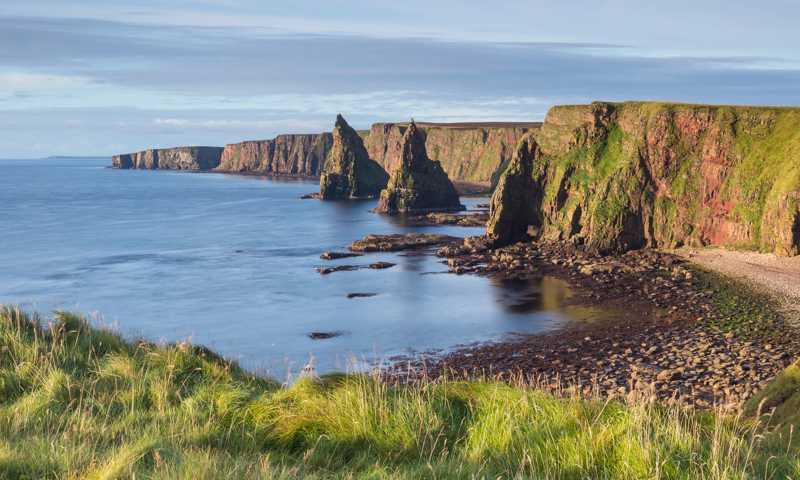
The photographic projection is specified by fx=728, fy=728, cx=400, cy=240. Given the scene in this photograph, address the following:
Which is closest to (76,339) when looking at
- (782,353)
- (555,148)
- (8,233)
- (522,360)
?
(522,360)

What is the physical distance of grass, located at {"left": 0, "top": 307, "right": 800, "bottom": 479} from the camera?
28.5ft

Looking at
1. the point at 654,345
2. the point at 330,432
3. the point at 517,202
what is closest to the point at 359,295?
the point at 654,345

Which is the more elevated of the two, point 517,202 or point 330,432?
point 517,202

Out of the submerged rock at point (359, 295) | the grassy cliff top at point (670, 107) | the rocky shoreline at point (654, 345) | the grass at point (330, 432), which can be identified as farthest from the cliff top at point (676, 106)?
the grass at point (330, 432)

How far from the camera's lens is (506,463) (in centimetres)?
945

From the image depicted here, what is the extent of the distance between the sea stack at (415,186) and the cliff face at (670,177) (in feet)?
194

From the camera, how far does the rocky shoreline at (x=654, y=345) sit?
3922 cm

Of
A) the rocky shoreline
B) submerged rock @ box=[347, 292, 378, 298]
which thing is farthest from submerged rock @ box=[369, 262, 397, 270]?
the rocky shoreline

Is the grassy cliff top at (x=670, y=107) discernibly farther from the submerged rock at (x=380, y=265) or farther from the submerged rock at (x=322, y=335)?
the submerged rock at (x=322, y=335)

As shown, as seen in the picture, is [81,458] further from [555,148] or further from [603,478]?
[555,148]

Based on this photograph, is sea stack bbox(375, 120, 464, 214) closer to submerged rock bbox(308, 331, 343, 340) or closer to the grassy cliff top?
the grassy cliff top

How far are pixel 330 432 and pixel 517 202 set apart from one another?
3579 inches

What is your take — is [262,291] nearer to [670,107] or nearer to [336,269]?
[336,269]

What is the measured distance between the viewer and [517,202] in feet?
326
